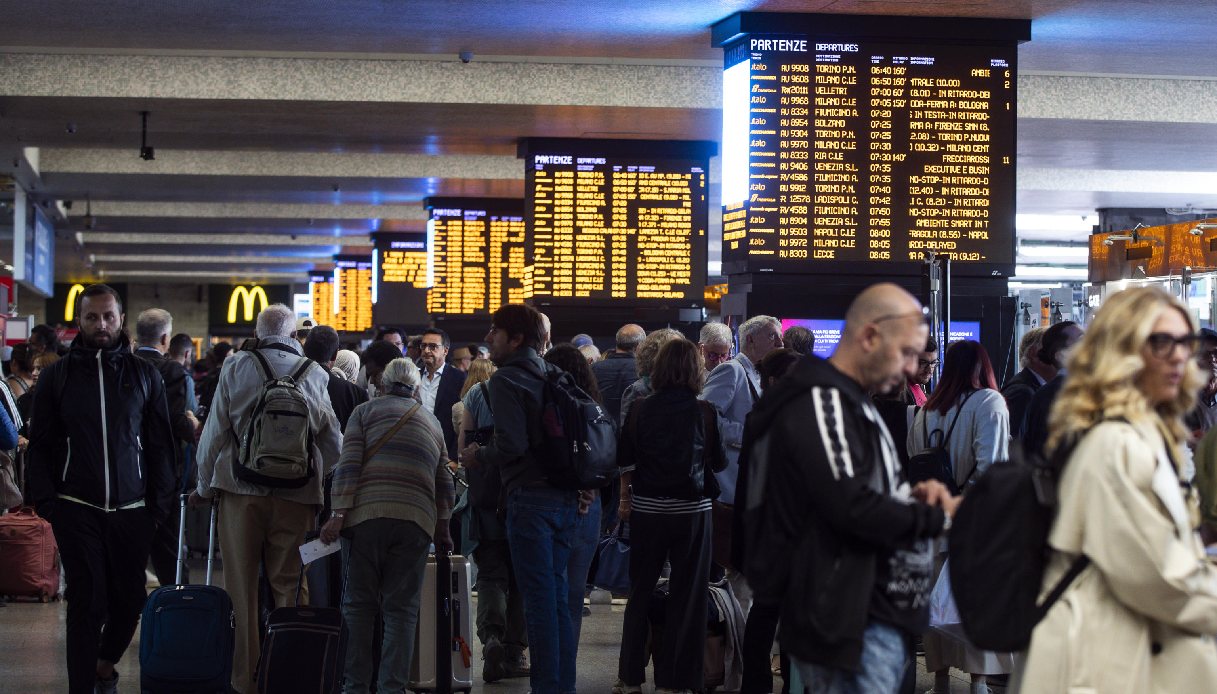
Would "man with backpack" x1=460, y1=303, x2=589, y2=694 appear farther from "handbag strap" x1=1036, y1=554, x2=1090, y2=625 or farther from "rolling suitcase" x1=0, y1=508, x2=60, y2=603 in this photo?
"rolling suitcase" x1=0, y1=508, x2=60, y2=603

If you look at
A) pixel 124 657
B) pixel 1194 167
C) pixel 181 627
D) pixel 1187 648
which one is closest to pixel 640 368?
pixel 181 627

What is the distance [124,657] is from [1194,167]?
1330 cm

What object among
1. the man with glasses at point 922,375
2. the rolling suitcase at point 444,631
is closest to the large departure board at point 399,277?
the man with glasses at point 922,375

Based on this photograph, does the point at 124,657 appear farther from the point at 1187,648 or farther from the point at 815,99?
the point at 1187,648

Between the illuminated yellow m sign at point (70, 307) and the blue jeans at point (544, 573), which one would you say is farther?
the illuminated yellow m sign at point (70, 307)

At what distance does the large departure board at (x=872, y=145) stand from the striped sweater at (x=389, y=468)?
13.9ft

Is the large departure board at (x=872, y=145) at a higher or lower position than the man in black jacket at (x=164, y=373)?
higher

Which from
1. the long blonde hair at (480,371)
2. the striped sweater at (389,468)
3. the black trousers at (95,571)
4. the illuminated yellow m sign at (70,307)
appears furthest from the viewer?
the illuminated yellow m sign at (70,307)

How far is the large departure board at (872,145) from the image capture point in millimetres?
10180

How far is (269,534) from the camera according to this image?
671cm

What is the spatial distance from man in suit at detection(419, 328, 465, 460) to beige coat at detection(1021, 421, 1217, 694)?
6339 millimetres

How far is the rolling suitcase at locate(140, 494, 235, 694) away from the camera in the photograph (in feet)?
20.9

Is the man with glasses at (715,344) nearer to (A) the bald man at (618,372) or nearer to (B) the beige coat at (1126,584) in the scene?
(A) the bald man at (618,372)

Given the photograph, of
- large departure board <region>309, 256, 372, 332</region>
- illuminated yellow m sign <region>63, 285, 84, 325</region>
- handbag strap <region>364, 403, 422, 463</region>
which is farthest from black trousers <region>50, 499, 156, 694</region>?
illuminated yellow m sign <region>63, 285, 84, 325</region>
